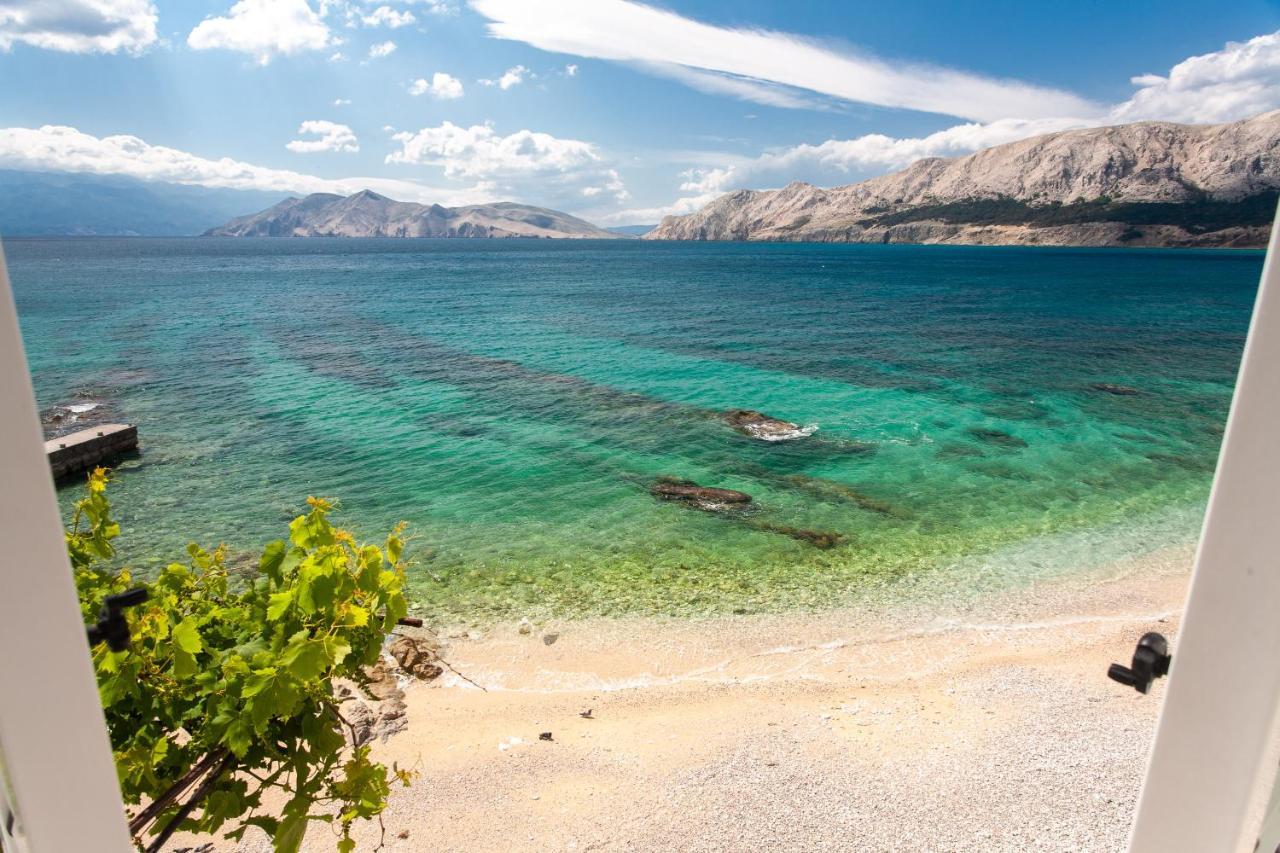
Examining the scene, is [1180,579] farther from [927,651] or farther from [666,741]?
[666,741]

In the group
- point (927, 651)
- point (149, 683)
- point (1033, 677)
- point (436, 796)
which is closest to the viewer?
point (149, 683)

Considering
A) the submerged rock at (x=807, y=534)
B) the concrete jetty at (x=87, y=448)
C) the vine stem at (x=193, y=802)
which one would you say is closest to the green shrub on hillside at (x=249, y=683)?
the vine stem at (x=193, y=802)

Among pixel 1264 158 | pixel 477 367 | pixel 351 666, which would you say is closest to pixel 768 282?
pixel 477 367

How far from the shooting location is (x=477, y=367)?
126ft

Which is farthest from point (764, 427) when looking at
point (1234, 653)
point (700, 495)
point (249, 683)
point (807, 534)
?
point (1234, 653)

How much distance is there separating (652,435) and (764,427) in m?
4.11

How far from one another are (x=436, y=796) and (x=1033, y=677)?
8.21m

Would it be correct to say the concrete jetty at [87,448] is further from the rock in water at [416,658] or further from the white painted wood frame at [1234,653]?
the white painted wood frame at [1234,653]

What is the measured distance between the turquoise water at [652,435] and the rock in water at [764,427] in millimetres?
608

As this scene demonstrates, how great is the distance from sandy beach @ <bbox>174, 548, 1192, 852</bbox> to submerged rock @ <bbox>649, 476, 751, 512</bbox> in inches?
231

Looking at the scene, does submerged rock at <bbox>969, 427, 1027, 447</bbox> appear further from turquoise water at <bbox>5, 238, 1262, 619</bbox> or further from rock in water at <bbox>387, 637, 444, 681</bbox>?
rock in water at <bbox>387, 637, 444, 681</bbox>

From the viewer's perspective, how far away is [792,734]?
8922 millimetres

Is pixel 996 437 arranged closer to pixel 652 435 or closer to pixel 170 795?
pixel 652 435

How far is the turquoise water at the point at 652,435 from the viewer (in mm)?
15641
